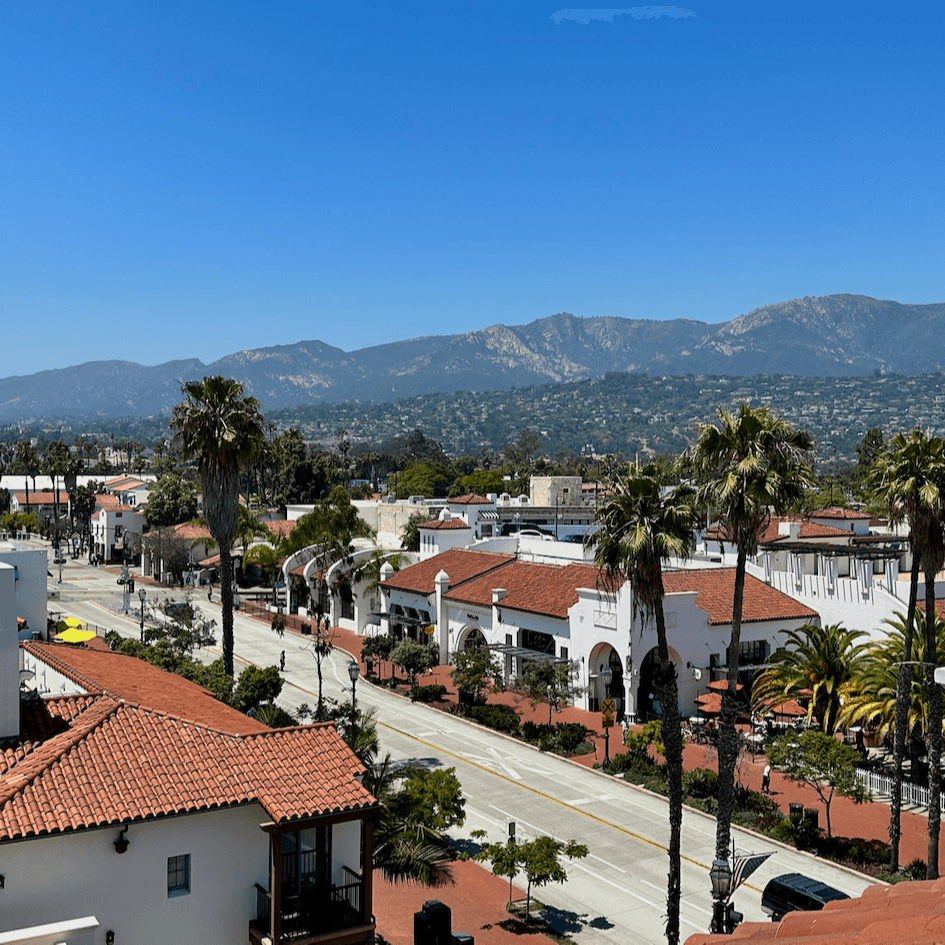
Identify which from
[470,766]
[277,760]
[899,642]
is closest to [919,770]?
[899,642]

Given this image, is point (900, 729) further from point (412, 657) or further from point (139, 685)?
point (412, 657)

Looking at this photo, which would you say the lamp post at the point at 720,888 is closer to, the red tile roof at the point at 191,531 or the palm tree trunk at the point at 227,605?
the palm tree trunk at the point at 227,605

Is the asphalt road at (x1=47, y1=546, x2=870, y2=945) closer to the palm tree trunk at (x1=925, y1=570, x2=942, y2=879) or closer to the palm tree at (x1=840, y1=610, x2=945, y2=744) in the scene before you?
the palm tree trunk at (x1=925, y1=570, x2=942, y2=879)

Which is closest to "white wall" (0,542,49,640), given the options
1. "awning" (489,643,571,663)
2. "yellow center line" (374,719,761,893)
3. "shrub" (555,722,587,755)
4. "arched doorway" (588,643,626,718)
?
"yellow center line" (374,719,761,893)

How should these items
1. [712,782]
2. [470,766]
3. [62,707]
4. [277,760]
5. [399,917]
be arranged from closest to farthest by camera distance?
[277,760] < [62,707] < [399,917] < [712,782] < [470,766]

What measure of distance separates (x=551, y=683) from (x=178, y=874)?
28.7 metres

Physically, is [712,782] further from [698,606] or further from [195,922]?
[195,922]

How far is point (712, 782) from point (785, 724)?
6907 mm

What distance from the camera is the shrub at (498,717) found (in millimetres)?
44281

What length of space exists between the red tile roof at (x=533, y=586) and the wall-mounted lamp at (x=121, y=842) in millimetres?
33782

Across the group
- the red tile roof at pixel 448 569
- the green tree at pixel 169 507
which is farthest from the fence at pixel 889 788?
the green tree at pixel 169 507

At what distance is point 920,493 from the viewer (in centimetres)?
2633

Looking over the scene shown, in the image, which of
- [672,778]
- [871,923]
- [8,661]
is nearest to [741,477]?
[672,778]

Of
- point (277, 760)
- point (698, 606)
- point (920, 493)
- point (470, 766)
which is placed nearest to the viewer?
point (277, 760)
